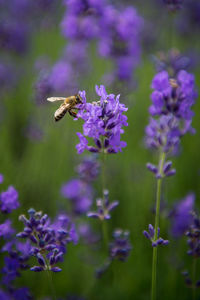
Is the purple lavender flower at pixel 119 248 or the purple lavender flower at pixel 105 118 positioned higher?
the purple lavender flower at pixel 105 118

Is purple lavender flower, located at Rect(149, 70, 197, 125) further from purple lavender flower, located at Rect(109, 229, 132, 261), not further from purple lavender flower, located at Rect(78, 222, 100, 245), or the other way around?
purple lavender flower, located at Rect(78, 222, 100, 245)

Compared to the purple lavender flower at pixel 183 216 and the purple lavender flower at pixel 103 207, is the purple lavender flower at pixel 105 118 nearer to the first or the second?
the purple lavender flower at pixel 103 207

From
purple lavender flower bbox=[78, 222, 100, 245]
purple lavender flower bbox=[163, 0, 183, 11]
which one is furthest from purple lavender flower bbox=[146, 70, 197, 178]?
purple lavender flower bbox=[78, 222, 100, 245]

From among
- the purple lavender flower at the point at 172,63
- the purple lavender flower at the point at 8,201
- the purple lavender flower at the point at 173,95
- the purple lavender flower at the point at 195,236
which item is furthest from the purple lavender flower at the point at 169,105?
the purple lavender flower at the point at 8,201

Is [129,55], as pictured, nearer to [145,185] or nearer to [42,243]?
[145,185]

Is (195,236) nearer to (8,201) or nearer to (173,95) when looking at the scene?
(173,95)

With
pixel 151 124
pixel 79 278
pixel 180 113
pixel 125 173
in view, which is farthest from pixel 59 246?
pixel 125 173

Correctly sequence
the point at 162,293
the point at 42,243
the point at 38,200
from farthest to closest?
the point at 38,200, the point at 162,293, the point at 42,243

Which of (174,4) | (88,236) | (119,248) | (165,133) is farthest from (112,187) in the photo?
(174,4)
